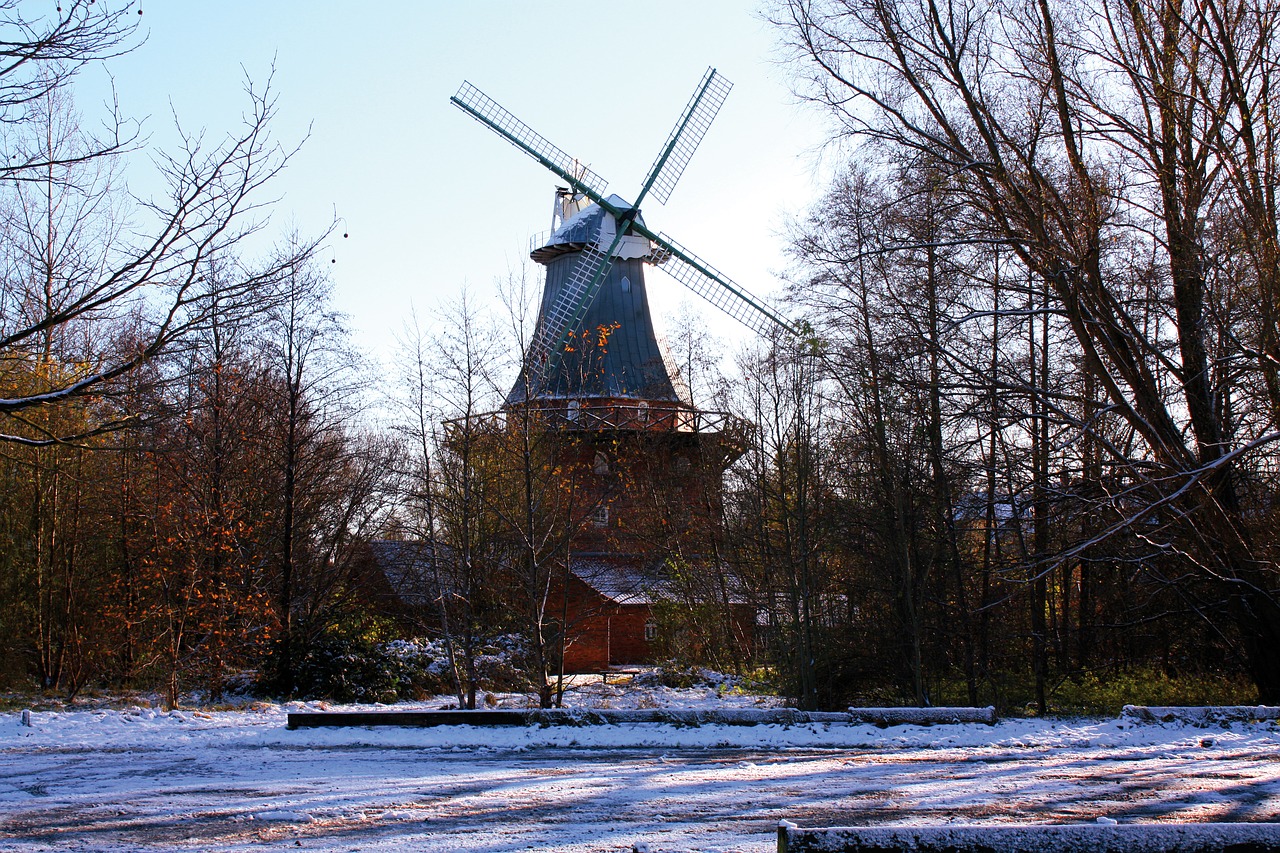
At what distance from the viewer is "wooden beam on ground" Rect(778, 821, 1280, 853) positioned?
389 cm

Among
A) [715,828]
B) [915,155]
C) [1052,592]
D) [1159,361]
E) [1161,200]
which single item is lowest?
[715,828]

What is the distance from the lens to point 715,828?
5547 millimetres

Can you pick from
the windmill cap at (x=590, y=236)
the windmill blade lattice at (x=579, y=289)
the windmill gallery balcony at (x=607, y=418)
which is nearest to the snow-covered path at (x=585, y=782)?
the windmill gallery balcony at (x=607, y=418)

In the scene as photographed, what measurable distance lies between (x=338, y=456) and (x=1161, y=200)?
1507 centimetres

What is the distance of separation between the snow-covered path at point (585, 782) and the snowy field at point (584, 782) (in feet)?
0.08

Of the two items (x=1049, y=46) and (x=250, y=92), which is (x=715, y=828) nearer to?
(x=250, y=92)

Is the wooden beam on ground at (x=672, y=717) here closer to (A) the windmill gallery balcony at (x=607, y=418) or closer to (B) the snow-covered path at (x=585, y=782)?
(B) the snow-covered path at (x=585, y=782)

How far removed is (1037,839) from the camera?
13.1 feet

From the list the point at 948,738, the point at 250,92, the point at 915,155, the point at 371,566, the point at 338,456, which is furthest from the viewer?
the point at 371,566

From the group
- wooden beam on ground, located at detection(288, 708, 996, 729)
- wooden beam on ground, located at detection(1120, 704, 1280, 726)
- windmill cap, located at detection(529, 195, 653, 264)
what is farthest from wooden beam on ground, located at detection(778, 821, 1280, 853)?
windmill cap, located at detection(529, 195, 653, 264)

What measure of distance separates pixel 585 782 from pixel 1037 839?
12.7ft

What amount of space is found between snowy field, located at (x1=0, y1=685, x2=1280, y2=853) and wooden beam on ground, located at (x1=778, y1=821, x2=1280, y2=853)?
1.14 m

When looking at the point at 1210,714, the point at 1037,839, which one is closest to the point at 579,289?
the point at 1210,714

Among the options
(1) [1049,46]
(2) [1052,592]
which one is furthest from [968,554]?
(1) [1049,46]
